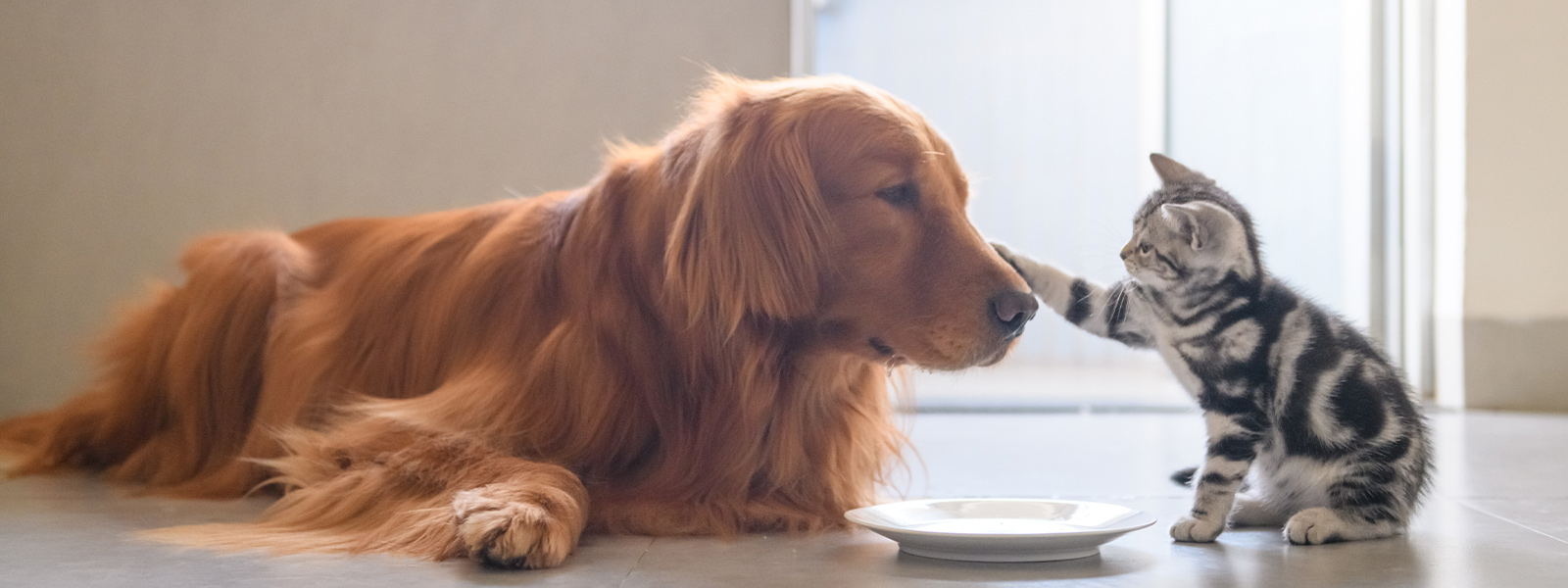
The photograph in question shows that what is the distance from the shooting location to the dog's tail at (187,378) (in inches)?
80.1

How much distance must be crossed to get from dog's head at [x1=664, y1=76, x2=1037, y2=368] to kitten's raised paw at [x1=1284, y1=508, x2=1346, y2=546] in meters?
0.40

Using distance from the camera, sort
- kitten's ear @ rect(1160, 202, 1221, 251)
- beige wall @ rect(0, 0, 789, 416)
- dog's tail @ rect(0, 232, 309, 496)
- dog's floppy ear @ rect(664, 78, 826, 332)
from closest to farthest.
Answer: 1. kitten's ear @ rect(1160, 202, 1221, 251)
2. dog's floppy ear @ rect(664, 78, 826, 332)
3. dog's tail @ rect(0, 232, 309, 496)
4. beige wall @ rect(0, 0, 789, 416)

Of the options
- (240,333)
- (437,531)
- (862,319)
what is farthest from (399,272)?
(862,319)

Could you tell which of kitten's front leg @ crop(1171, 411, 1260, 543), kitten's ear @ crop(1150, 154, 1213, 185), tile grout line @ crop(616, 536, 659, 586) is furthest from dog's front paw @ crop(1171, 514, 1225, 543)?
tile grout line @ crop(616, 536, 659, 586)

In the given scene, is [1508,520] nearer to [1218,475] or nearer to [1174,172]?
[1218,475]

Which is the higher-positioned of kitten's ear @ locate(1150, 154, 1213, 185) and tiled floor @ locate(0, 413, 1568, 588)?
kitten's ear @ locate(1150, 154, 1213, 185)

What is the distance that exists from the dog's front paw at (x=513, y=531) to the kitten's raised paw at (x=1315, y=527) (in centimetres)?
86

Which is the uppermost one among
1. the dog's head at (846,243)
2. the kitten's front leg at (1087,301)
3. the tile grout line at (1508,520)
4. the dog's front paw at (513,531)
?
the dog's head at (846,243)

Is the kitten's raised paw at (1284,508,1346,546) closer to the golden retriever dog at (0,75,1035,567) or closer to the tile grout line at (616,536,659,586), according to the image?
the golden retriever dog at (0,75,1035,567)

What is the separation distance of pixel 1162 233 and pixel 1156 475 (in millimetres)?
920

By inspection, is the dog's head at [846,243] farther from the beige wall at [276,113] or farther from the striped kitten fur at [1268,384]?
the beige wall at [276,113]

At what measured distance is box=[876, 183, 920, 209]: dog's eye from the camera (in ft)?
5.04

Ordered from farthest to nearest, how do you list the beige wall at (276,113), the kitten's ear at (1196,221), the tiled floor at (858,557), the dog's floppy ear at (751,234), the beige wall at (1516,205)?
1. the beige wall at (1516,205)
2. the beige wall at (276,113)
3. the dog's floppy ear at (751,234)
4. the kitten's ear at (1196,221)
5. the tiled floor at (858,557)

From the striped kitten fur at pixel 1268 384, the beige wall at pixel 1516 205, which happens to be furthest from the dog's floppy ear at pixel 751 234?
the beige wall at pixel 1516 205
